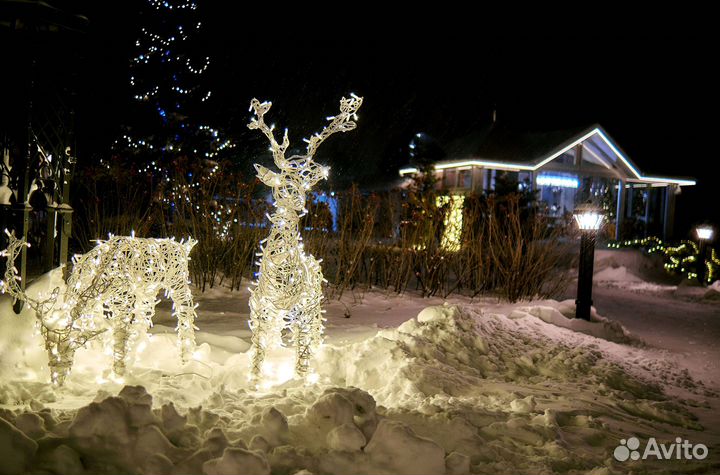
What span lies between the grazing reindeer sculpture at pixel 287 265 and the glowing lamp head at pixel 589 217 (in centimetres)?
466

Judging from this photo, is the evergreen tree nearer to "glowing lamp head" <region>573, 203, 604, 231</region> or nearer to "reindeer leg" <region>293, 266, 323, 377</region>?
"glowing lamp head" <region>573, 203, 604, 231</region>

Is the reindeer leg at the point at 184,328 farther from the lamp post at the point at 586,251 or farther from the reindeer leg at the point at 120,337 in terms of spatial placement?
the lamp post at the point at 586,251

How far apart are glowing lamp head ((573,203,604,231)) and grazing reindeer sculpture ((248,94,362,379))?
15.3 ft

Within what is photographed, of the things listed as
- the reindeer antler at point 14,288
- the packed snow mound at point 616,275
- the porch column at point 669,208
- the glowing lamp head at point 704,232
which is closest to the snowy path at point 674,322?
the packed snow mound at point 616,275

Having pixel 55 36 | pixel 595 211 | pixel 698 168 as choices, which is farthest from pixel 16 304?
pixel 698 168

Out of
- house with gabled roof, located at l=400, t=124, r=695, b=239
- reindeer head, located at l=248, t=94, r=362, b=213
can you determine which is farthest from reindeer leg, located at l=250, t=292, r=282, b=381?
house with gabled roof, located at l=400, t=124, r=695, b=239

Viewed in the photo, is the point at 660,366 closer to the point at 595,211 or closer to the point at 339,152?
the point at 595,211

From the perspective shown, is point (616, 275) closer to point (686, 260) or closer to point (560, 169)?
point (686, 260)

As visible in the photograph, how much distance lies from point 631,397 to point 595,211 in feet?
11.6

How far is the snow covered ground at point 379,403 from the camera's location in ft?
9.34

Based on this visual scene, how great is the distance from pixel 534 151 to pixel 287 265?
62.5 ft

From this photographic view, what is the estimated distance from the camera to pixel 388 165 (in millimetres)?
41062

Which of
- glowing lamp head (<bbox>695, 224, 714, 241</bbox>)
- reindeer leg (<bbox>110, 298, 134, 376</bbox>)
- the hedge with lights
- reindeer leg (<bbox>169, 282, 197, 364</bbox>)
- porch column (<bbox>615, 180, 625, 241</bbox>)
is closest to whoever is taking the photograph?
reindeer leg (<bbox>110, 298, 134, 376</bbox>)

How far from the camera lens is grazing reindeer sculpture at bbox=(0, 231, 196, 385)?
3986 mm
